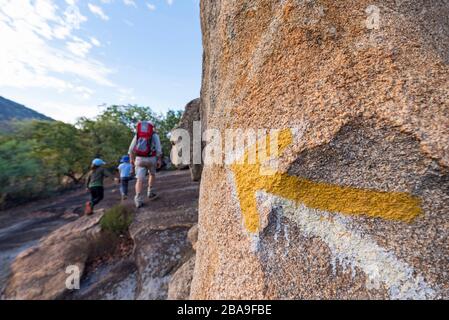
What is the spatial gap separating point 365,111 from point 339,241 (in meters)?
1.03

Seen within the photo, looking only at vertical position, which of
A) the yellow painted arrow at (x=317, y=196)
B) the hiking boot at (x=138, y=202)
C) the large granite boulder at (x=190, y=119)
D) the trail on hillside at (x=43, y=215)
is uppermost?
the large granite boulder at (x=190, y=119)

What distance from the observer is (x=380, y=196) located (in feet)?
6.40

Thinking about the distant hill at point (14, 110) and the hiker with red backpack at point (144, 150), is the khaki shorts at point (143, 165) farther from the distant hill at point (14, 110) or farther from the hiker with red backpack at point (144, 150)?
the distant hill at point (14, 110)

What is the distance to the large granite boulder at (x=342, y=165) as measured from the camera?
6.03 ft

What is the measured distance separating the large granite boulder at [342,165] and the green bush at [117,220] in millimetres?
4886

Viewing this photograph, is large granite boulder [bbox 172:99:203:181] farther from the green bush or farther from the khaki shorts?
the green bush

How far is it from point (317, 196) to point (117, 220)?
6.35m

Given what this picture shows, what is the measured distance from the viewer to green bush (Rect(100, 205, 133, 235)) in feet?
22.8

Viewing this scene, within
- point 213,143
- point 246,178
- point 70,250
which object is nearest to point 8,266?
point 70,250

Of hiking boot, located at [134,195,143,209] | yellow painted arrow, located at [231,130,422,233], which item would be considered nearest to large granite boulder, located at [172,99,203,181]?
hiking boot, located at [134,195,143,209]

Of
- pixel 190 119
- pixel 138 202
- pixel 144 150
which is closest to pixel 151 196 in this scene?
pixel 138 202

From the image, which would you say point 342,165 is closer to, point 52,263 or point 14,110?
point 52,263

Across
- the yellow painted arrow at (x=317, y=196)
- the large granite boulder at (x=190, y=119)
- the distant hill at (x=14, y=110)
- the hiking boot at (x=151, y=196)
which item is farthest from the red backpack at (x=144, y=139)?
the distant hill at (x=14, y=110)
